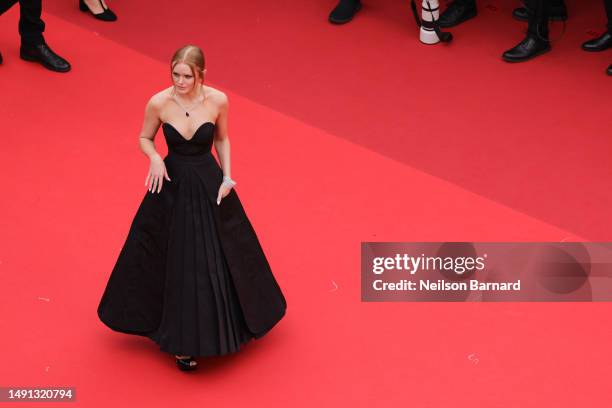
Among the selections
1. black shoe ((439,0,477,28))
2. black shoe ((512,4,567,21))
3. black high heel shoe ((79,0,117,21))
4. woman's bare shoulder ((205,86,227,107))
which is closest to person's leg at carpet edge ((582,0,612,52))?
black shoe ((512,4,567,21))

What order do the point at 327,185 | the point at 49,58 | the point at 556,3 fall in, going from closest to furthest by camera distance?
1. the point at 327,185
2. the point at 49,58
3. the point at 556,3

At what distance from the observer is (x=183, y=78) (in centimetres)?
590

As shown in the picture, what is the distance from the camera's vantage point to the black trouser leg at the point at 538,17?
29.7ft

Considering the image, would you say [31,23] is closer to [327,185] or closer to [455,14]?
[327,185]

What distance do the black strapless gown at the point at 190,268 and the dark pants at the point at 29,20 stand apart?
3.15 m

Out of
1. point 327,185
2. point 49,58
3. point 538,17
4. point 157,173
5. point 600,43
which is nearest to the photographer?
point 157,173

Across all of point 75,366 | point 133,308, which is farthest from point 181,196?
point 75,366

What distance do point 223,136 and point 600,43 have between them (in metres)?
3.92

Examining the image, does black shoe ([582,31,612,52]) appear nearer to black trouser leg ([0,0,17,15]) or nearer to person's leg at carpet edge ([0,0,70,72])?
person's leg at carpet edge ([0,0,70,72])

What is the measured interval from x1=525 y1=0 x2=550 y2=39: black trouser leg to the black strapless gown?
362 cm

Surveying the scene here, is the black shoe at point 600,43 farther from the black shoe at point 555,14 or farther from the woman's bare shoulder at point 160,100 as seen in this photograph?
the woman's bare shoulder at point 160,100

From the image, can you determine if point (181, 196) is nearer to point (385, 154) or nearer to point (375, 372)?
point (375, 372)

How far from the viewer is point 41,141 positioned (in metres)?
8.20

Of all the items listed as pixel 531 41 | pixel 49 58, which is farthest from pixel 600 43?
pixel 49 58
